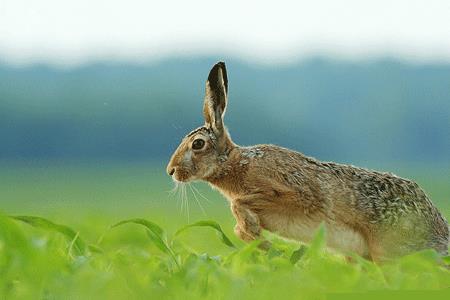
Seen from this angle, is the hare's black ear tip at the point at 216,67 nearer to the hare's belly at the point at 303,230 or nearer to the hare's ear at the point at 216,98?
the hare's ear at the point at 216,98

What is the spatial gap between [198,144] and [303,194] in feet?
2.72

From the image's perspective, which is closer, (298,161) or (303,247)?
(303,247)

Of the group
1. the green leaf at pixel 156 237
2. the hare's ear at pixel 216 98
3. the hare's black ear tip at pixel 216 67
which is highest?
the hare's black ear tip at pixel 216 67

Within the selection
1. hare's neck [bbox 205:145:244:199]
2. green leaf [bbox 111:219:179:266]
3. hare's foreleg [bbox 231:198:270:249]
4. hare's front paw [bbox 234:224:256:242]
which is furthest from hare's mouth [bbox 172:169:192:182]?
green leaf [bbox 111:219:179:266]

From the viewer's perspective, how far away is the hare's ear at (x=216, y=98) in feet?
21.7

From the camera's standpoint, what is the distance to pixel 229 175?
677 centimetres

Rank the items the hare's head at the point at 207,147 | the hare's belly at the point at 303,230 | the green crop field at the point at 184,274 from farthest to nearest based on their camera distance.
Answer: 1. the hare's head at the point at 207,147
2. the hare's belly at the point at 303,230
3. the green crop field at the point at 184,274

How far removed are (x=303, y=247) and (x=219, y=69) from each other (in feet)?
6.31

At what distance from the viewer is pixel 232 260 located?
187 inches

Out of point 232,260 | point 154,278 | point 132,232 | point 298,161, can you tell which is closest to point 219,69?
point 298,161

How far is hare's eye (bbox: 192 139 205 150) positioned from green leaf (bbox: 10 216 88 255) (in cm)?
190

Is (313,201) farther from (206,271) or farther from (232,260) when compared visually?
(206,271)

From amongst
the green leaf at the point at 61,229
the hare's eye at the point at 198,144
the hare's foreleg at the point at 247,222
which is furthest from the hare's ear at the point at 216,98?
the green leaf at the point at 61,229

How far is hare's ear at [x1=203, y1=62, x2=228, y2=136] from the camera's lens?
6602 mm
